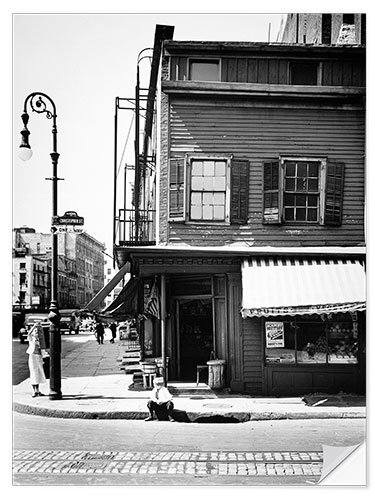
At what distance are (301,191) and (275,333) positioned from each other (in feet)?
9.89

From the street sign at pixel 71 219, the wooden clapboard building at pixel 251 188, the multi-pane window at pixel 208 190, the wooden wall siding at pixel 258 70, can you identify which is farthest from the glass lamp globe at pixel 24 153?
the wooden wall siding at pixel 258 70

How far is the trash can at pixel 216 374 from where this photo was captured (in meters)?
11.9

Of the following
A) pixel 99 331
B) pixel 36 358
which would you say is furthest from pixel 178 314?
pixel 99 331

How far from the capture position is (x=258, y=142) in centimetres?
1256

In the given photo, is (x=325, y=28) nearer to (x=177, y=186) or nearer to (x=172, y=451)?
(x=177, y=186)

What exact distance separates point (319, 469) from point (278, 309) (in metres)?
3.47

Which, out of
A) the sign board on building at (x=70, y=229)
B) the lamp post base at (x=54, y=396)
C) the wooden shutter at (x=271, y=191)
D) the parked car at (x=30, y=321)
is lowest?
the lamp post base at (x=54, y=396)

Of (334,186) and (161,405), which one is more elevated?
(334,186)

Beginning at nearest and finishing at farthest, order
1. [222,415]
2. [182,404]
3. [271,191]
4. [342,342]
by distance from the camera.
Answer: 1. [222,415]
2. [182,404]
3. [342,342]
4. [271,191]

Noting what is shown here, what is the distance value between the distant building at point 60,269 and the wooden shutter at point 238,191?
9.90 feet

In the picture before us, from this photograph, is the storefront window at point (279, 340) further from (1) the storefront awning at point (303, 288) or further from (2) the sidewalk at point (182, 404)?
(1) the storefront awning at point (303, 288)

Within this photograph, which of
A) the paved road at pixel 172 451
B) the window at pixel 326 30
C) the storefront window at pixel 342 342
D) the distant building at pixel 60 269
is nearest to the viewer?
the paved road at pixel 172 451
